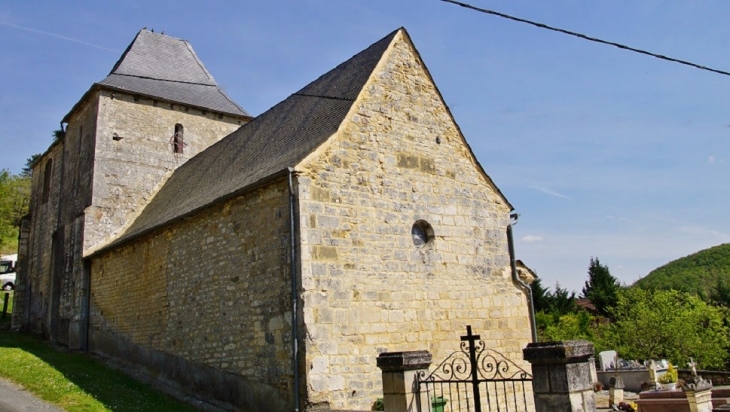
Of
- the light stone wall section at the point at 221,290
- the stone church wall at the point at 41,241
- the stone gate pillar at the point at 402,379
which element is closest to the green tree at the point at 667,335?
the light stone wall section at the point at 221,290

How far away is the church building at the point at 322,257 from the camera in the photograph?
9.43 meters

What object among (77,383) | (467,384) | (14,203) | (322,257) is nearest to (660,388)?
(467,384)

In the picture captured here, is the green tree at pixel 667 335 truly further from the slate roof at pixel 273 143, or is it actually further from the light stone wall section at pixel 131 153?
the light stone wall section at pixel 131 153

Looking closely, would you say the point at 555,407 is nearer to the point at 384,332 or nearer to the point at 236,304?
the point at 384,332

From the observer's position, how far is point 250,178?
37.2ft

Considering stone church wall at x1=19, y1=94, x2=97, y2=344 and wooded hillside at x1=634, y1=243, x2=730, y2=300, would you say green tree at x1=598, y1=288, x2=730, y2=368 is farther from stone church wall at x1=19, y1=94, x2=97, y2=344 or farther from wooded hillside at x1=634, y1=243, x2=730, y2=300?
wooded hillside at x1=634, y1=243, x2=730, y2=300

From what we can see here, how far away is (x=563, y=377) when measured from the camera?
5.41 m

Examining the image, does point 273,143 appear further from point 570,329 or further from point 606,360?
point 570,329

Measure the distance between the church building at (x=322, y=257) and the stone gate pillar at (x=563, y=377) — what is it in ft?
13.7

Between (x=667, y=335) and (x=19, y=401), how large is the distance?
26.6 m

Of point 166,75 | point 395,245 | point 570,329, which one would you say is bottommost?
point 570,329

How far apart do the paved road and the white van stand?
94.5ft

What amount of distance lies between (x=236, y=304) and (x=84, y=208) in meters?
10.8

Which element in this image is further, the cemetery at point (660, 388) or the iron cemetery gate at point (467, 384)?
the cemetery at point (660, 388)
